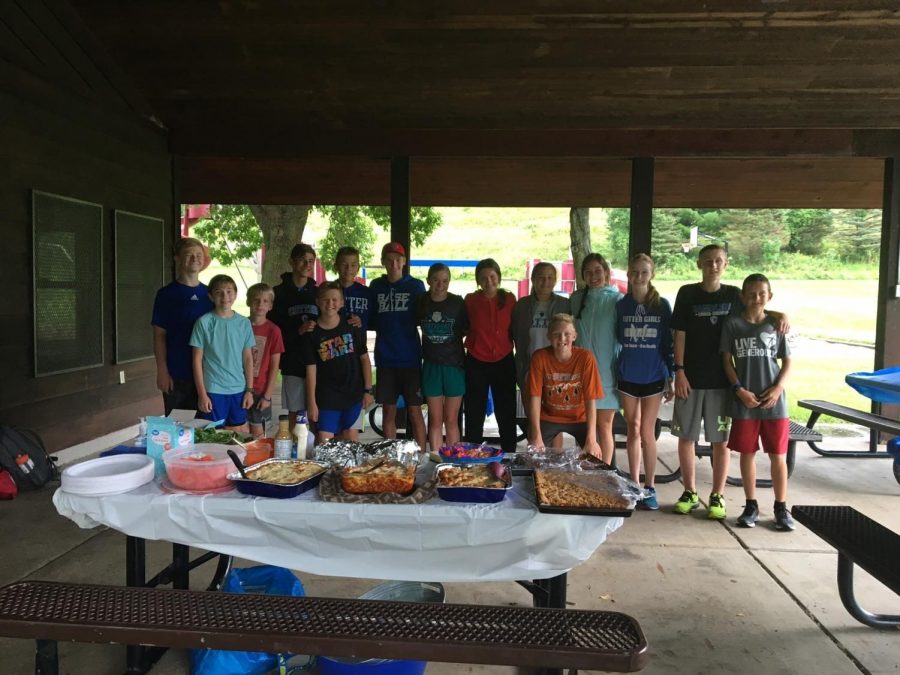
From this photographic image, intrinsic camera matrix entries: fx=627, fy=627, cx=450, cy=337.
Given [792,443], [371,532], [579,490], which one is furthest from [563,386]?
[792,443]

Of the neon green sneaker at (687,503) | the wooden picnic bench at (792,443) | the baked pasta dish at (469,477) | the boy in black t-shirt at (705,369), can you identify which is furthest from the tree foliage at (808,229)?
the baked pasta dish at (469,477)

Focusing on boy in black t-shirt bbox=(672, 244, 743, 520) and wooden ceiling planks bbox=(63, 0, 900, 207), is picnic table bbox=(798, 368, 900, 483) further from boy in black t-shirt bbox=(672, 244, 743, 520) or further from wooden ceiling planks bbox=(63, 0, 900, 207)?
wooden ceiling planks bbox=(63, 0, 900, 207)

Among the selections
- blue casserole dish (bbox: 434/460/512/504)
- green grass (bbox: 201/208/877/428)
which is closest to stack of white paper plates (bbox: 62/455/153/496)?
blue casserole dish (bbox: 434/460/512/504)

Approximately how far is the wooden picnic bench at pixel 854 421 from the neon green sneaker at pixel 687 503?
149 cm

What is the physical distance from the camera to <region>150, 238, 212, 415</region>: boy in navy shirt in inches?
163

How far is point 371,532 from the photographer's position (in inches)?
88.0

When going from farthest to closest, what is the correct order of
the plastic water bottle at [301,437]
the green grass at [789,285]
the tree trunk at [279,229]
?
the green grass at [789,285]
the tree trunk at [279,229]
the plastic water bottle at [301,437]

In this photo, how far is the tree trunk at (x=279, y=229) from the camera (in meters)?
11.8

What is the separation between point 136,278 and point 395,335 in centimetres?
311

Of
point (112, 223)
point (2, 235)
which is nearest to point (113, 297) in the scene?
point (112, 223)

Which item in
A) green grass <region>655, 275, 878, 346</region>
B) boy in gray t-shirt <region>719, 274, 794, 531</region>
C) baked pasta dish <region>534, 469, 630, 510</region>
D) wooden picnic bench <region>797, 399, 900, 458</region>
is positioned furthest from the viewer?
green grass <region>655, 275, 878, 346</region>

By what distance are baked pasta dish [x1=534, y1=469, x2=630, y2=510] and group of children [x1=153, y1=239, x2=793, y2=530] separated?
0.92 m

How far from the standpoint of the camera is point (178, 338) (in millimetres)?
4168

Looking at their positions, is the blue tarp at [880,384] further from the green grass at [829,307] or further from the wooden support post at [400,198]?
the green grass at [829,307]
